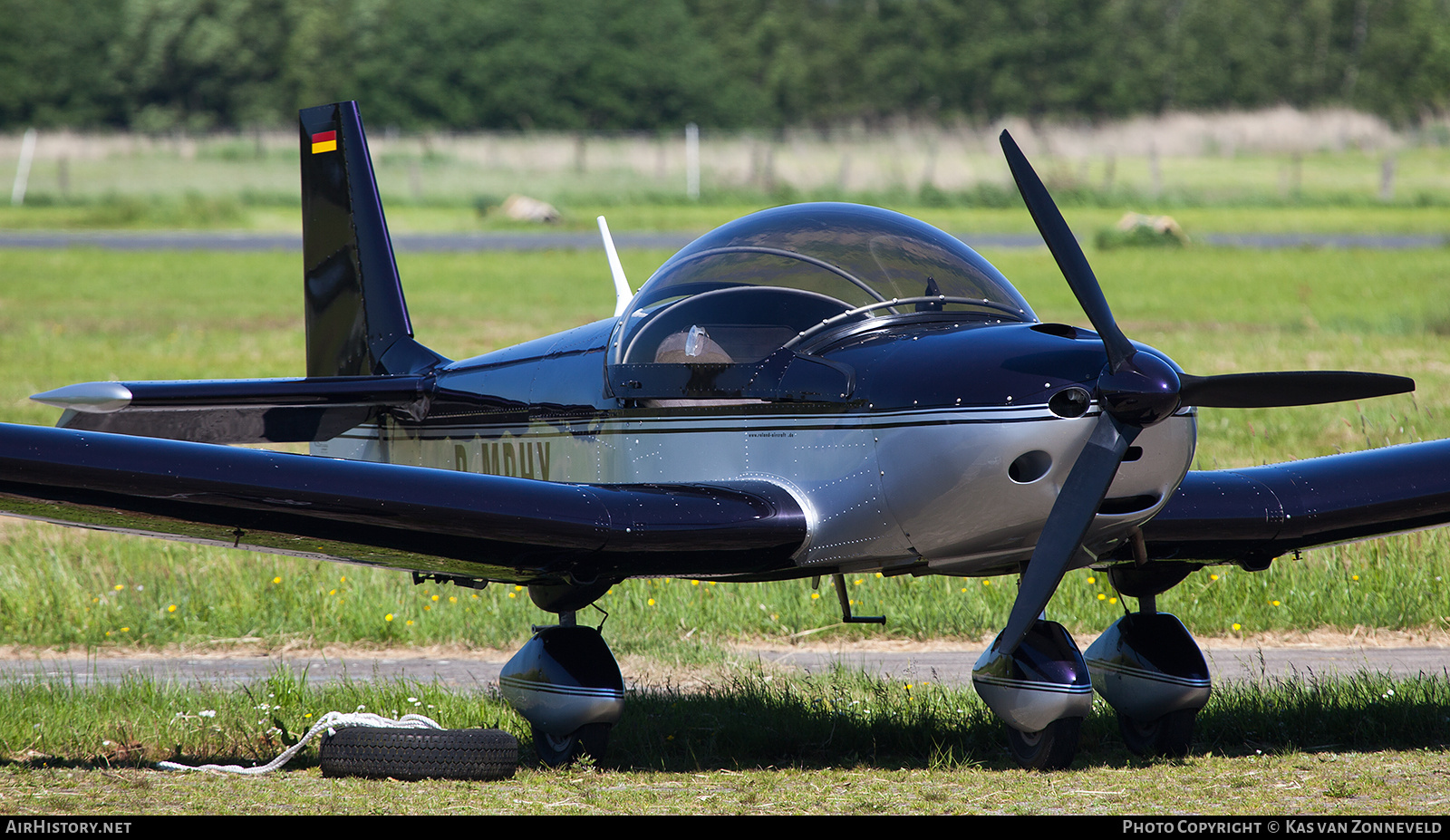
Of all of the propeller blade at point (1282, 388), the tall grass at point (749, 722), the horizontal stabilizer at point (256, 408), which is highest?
the propeller blade at point (1282, 388)

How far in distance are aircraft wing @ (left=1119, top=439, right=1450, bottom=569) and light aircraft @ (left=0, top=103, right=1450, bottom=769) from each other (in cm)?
2

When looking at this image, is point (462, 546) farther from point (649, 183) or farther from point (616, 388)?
point (649, 183)

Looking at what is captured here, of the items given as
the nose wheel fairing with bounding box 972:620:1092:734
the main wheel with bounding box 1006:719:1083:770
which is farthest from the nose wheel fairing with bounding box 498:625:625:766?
the main wheel with bounding box 1006:719:1083:770

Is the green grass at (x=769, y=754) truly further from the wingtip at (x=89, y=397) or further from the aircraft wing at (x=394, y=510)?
the wingtip at (x=89, y=397)

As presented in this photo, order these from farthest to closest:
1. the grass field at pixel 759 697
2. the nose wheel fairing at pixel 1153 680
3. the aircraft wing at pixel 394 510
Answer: the nose wheel fairing at pixel 1153 680 < the grass field at pixel 759 697 < the aircraft wing at pixel 394 510

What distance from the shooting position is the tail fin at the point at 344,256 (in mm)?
9055

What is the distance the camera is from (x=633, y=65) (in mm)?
69812

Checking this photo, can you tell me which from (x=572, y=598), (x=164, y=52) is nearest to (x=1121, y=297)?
(x=572, y=598)

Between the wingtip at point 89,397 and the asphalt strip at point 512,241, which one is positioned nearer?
the wingtip at point 89,397

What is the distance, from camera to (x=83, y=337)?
22141 mm

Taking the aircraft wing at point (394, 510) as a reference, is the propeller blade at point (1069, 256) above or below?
above

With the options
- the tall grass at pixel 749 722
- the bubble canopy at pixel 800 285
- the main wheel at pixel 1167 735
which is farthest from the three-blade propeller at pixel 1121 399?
the main wheel at pixel 1167 735

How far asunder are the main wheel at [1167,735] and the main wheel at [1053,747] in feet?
1.94

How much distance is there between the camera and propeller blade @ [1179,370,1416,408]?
5.21m
